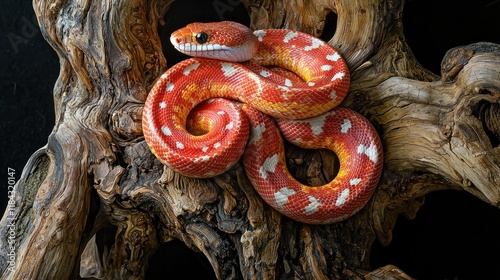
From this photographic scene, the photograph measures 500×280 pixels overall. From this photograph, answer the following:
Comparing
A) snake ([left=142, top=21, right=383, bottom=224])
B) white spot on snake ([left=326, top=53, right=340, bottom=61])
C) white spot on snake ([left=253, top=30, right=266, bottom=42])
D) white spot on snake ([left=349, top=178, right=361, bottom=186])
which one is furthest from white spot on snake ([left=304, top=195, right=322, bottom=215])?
white spot on snake ([left=253, top=30, right=266, bottom=42])

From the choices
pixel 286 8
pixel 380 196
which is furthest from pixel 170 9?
pixel 380 196

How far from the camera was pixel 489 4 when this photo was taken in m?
3.06

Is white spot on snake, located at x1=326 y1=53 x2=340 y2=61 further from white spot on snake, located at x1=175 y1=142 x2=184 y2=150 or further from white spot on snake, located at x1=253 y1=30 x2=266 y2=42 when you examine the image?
white spot on snake, located at x1=175 y1=142 x2=184 y2=150

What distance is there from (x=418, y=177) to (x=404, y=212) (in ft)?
1.16

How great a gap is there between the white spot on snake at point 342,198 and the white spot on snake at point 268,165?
40 centimetres

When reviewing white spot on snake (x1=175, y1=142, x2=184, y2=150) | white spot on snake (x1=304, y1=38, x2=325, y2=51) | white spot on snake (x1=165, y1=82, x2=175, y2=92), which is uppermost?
white spot on snake (x1=304, y1=38, x2=325, y2=51)

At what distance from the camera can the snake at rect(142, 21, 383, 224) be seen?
104 inches

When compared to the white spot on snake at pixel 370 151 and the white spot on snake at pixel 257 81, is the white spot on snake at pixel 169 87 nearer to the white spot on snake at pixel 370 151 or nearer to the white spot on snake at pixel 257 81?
the white spot on snake at pixel 257 81

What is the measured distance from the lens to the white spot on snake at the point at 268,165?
2.68 meters

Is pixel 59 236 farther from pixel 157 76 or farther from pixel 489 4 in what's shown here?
pixel 489 4

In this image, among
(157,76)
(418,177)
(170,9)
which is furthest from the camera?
(170,9)

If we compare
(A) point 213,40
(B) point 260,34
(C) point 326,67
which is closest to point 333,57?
(C) point 326,67

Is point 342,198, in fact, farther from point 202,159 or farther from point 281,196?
point 202,159

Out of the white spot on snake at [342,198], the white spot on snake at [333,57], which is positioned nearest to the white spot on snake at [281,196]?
the white spot on snake at [342,198]
